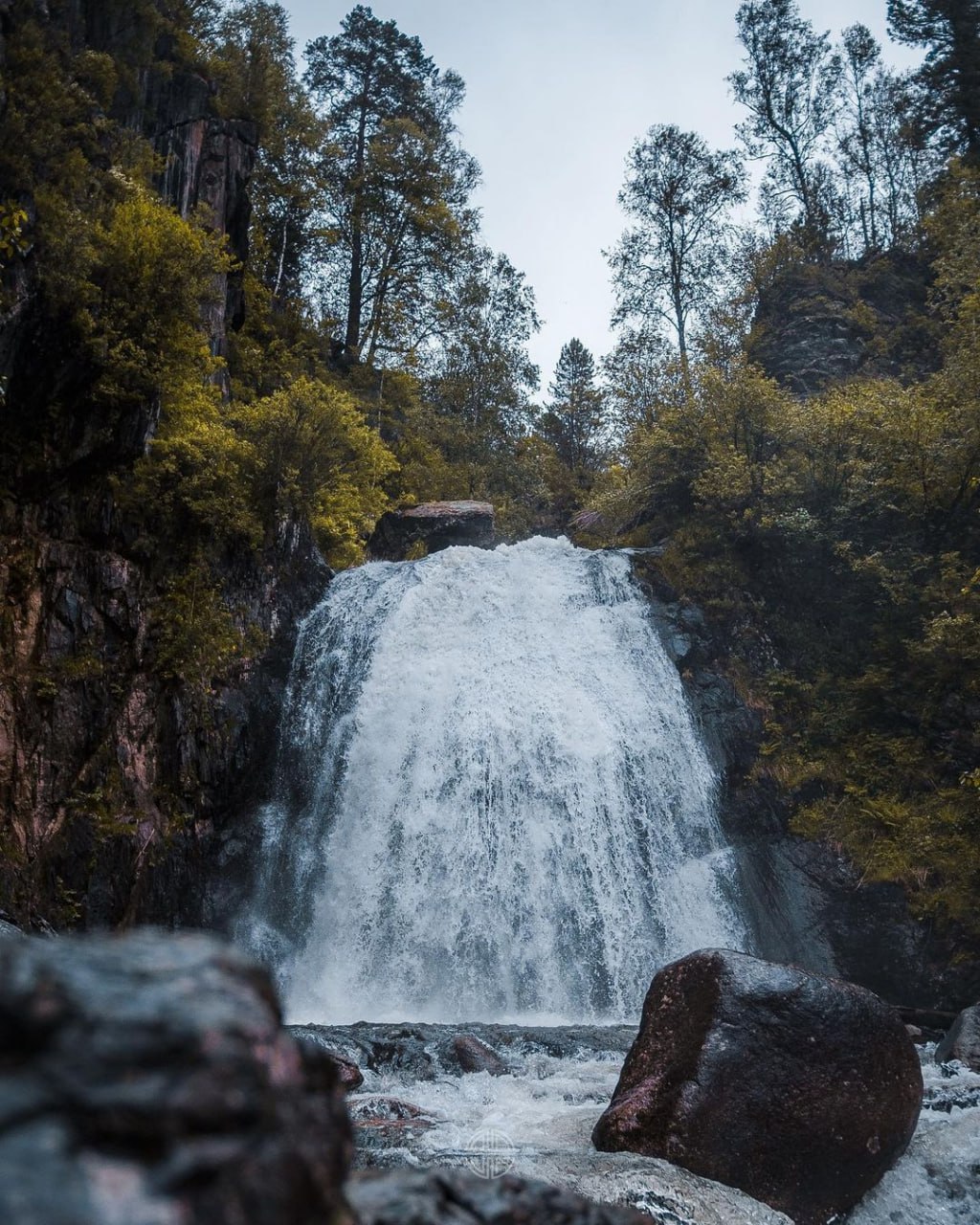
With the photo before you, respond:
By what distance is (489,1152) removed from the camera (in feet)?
18.9

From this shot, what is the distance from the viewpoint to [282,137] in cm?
2588

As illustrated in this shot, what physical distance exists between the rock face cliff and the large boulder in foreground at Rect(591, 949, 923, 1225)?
289 inches

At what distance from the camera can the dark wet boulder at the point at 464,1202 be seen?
1.64 meters

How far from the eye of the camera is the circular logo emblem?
5.39 metres

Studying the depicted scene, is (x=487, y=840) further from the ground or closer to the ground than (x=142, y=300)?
closer to the ground

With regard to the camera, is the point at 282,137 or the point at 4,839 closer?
the point at 4,839

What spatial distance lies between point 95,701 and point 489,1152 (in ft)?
27.9

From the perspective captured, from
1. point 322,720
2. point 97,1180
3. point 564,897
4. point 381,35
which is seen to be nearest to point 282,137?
point 381,35

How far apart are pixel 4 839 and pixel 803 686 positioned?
12.9m

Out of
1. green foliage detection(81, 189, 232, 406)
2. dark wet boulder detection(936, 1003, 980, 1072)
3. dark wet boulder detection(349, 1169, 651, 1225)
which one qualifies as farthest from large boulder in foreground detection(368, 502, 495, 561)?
dark wet boulder detection(349, 1169, 651, 1225)

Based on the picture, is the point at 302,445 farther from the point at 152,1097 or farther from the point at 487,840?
the point at 152,1097

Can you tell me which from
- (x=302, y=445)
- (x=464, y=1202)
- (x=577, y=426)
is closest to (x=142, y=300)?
(x=302, y=445)

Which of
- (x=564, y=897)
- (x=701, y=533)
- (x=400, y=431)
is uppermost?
(x=400, y=431)

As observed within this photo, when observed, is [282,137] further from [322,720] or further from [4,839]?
[4,839]
